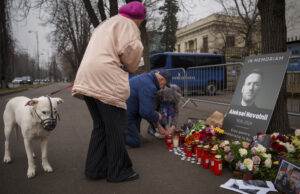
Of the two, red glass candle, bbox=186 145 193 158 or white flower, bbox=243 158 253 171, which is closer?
white flower, bbox=243 158 253 171

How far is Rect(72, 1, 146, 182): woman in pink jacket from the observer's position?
2.46 m

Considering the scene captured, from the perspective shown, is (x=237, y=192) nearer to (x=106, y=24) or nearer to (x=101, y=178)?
(x=101, y=178)

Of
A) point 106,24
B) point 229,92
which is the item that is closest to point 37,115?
point 106,24

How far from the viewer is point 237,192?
8.24 feet

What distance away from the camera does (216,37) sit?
2811 centimetres

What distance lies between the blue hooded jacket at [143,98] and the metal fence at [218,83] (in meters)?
2.83

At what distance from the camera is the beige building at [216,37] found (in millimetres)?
23500

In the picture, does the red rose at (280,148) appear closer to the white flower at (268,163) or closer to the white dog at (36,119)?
the white flower at (268,163)

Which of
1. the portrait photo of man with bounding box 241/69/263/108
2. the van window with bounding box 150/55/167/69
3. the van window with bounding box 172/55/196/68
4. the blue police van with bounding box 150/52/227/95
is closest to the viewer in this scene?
the portrait photo of man with bounding box 241/69/263/108

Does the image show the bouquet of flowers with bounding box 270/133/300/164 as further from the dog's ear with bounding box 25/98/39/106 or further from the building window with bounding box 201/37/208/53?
the building window with bounding box 201/37/208/53

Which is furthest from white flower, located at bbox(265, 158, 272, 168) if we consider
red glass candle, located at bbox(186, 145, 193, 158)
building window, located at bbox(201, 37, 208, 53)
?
building window, located at bbox(201, 37, 208, 53)

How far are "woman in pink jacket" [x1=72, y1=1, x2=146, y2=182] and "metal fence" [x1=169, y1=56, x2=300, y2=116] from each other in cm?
352

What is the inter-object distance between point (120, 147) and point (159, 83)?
5.70 feet

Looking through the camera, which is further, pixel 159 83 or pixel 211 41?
pixel 211 41
